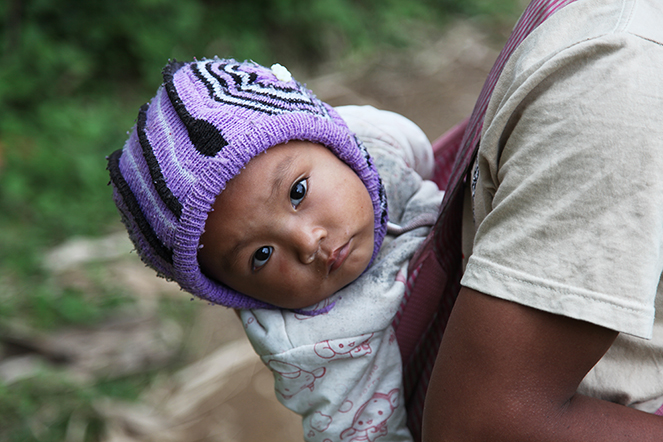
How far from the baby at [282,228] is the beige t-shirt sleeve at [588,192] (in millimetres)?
508

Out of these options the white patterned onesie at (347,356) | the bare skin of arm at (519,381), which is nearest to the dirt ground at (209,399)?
the white patterned onesie at (347,356)

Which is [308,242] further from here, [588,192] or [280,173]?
[588,192]

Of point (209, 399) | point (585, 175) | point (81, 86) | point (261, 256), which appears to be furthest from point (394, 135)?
point (81, 86)

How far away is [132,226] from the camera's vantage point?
4.58 ft

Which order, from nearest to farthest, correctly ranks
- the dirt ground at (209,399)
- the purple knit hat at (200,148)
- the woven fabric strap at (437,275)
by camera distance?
the woven fabric strap at (437,275) → the purple knit hat at (200,148) → the dirt ground at (209,399)

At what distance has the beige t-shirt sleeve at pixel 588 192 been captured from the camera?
2.62 feet

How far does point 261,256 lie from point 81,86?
3.53 m

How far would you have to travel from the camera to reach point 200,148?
4.03 ft

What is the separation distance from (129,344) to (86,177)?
1.19 metres

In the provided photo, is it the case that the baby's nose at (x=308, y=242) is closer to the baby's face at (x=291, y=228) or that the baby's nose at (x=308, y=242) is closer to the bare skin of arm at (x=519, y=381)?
the baby's face at (x=291, y=228)

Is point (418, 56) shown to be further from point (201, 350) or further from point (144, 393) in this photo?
point (144, 393)

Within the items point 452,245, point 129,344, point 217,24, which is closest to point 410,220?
point 452,245

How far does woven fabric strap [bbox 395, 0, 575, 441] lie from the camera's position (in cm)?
112

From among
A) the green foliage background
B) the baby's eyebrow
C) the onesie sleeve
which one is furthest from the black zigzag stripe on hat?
the green foliage background
